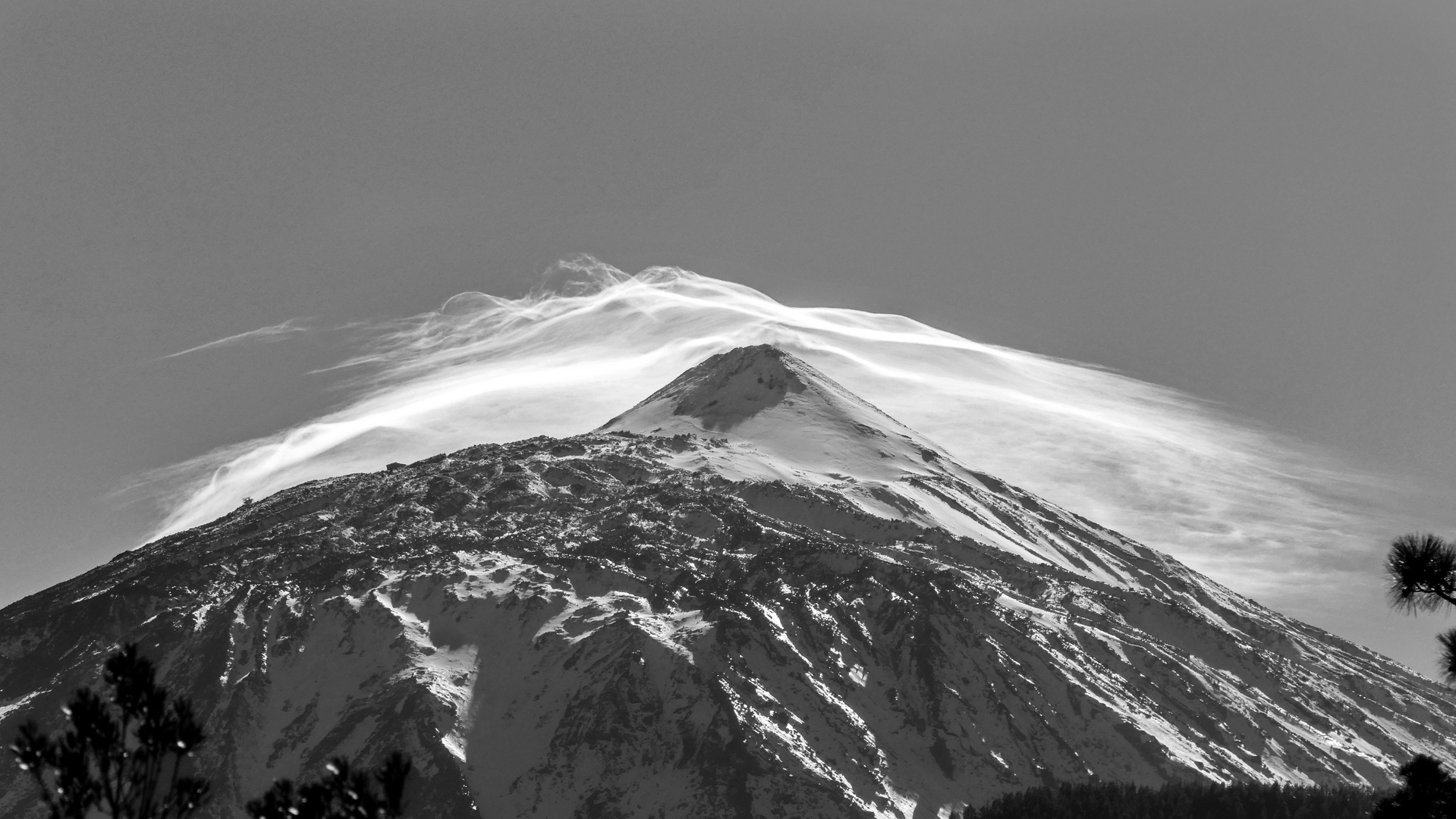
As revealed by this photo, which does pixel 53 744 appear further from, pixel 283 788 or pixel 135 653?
pixel 283 788

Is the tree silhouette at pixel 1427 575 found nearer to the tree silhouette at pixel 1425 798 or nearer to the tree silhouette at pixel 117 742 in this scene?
the tree silhouette at pixel 1425 798

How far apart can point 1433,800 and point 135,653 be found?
116 ft

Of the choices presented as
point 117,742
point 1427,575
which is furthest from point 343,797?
point 1427,575

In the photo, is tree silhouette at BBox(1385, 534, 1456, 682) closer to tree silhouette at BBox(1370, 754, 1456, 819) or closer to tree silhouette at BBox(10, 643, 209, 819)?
tree silhouette at BBox(1370, 754, 1456, 819)

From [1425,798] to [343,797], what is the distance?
28926mm

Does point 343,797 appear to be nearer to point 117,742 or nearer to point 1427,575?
point 117,742

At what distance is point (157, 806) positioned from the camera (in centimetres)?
4612

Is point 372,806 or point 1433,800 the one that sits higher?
point 372,806

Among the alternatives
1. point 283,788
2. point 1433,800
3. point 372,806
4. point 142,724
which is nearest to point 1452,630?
point 1433,800

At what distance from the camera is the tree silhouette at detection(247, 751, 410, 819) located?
138 feet

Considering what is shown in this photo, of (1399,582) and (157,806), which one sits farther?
(157,806)

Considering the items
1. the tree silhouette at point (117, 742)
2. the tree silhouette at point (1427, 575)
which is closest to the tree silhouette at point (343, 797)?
the tree silhouette at point (117, 742)

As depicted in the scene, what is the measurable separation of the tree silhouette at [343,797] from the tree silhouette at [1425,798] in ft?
85.3

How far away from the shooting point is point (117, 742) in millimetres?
43812
